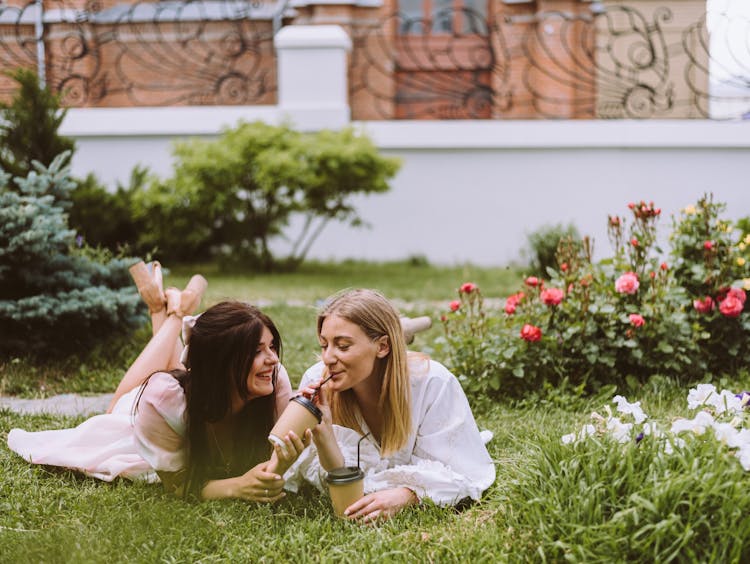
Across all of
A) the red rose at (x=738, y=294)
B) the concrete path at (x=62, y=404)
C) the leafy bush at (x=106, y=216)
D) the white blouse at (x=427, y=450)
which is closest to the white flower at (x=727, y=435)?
the white blouse at (x=427, y=450)

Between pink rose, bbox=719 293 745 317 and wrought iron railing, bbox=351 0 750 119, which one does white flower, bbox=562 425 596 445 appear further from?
wrought iron railing, bbox=351 0 750 119

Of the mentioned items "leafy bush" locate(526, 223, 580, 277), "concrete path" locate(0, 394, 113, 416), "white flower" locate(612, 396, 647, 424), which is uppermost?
"white flower" locate(612, 396, 647, 424)

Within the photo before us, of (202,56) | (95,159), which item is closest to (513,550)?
(95,159)

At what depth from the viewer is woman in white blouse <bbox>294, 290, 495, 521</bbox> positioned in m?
2.97

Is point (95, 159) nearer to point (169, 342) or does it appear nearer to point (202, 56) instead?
point (202, 56)

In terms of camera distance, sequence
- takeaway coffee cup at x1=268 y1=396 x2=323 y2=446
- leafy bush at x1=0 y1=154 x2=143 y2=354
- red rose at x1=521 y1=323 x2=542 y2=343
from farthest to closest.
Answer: leafy bush at x1=0 y1=154 x2=143 y2=354
red rose at x1=521 y1=323 x2=542 y2=343
takeaway coffee cup at x1=268 y1=396 x2=323 y2=446

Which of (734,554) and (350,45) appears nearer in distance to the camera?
(734,554)

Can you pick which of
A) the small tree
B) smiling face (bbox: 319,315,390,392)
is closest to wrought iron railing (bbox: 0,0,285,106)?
the small tree

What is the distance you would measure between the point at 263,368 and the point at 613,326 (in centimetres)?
227

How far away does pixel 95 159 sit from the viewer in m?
10.3

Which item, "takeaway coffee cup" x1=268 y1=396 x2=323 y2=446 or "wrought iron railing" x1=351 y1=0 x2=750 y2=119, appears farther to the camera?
"wrought iron railing" x1=351 y1=0 x2=750 y2=119

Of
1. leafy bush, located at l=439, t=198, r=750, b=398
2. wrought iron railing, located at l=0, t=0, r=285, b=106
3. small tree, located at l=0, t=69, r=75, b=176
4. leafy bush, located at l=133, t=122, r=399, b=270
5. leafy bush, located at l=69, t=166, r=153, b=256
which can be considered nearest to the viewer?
leafy bush, located at l=439, t=198, r=750, b=398

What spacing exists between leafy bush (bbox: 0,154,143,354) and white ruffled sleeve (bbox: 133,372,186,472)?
2.16 m

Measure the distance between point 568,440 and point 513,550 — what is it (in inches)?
16.5
